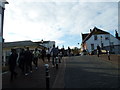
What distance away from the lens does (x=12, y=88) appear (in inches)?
329

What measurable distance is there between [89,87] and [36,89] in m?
2.17

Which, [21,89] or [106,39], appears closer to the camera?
[21,89]

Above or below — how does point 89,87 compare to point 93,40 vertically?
below

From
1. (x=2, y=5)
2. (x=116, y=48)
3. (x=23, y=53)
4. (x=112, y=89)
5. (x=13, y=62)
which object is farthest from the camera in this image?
(x=116, y=48)

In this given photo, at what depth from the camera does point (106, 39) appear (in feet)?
229

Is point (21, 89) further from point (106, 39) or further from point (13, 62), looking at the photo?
point (106, 39)

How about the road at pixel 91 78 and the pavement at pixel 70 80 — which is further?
the pavement at pixel 70 80

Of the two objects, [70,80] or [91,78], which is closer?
[70,80]

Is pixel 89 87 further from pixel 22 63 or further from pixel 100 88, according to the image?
pixel 22 63

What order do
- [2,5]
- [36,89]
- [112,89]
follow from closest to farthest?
[112,89] → [36,89] → [2,5]

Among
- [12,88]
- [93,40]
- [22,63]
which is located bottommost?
[12,88]

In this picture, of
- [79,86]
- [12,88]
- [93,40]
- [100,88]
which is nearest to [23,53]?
[12,88]

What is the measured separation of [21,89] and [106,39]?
212ft

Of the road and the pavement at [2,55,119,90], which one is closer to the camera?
the road
